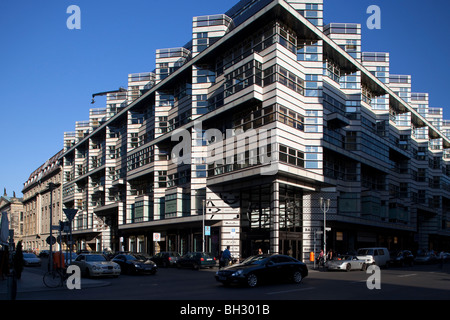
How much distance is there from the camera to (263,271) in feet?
57.7

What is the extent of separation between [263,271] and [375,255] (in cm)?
1916

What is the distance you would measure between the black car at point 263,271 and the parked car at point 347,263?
11.3m

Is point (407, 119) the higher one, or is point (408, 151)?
point (407, 119)

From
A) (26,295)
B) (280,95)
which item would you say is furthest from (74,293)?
(280,95)

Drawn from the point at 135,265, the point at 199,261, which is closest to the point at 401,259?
the point at 199,261

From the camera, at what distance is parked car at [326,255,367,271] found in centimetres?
2944

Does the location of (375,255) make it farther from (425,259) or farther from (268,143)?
(425,259)

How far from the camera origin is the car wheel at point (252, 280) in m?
17.1

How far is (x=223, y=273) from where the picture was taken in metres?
17.5

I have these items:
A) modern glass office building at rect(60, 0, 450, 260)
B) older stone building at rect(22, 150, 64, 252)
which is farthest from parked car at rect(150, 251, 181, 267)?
older stone building at rect(22, 150, 64, 252)

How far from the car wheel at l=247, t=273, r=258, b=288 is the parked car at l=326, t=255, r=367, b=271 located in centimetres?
1392

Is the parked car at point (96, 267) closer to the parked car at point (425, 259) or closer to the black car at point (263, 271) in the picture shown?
the black car at point (263, 271)

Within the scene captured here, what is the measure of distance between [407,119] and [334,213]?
27044 millimetres
